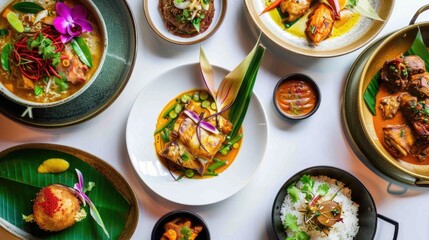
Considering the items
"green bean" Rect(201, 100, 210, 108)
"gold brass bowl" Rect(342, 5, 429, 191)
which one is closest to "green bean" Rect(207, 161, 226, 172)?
"green bean" Rect(201, 100, 210, 108)

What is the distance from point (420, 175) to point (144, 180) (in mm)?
1463

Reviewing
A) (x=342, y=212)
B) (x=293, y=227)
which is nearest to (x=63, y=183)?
(x=293, y=227)

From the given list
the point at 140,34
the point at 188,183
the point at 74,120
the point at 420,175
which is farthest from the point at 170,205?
the point at 420,175

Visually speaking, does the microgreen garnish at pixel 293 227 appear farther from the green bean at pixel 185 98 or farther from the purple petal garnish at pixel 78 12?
the purple petal garnish at pixel 78 12

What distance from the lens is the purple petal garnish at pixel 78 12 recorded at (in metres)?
2.68

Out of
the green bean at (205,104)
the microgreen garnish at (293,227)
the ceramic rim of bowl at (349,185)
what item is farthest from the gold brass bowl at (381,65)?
the green bean at (205,104)

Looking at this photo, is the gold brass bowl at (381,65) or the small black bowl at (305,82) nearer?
the gold brass bowl at (381,65)

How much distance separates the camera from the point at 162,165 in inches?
116


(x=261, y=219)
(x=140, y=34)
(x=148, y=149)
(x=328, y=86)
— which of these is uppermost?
(x=140, y=34)

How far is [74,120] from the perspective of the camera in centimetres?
286

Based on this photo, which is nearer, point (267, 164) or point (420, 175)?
point (420, 175)

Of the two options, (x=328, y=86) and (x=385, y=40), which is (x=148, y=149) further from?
(x=385, y=40)

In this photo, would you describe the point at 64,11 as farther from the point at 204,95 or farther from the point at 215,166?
the point at 215,166

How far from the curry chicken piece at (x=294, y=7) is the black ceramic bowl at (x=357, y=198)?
851mm
